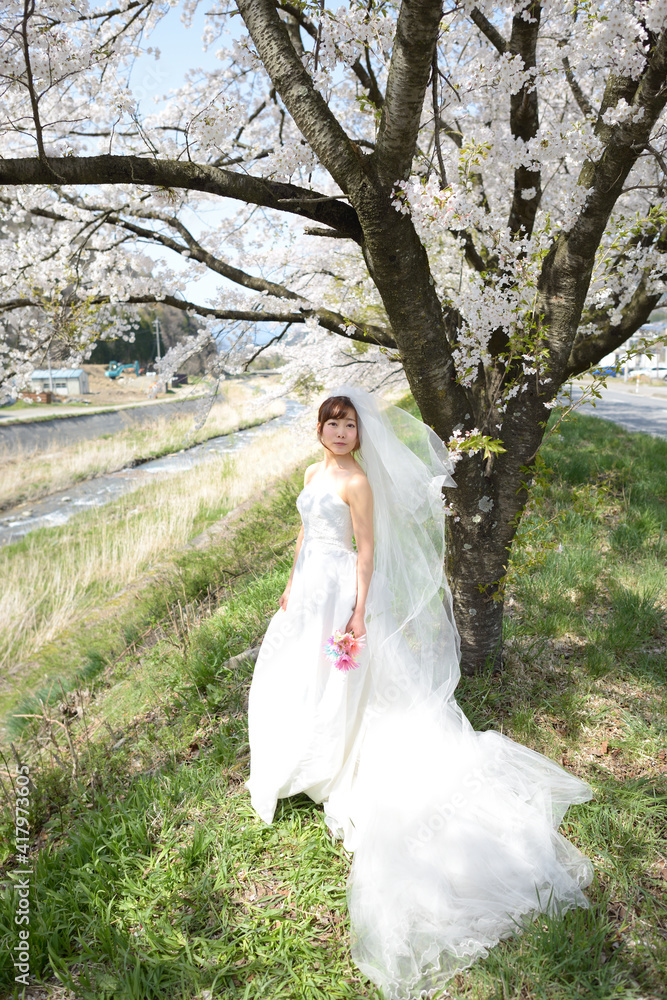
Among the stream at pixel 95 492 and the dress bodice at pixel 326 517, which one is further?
the stream at pixel 95 492

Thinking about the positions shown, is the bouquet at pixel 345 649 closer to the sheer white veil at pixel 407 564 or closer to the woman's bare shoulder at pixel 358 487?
the sheer white veil at pixel 407 564

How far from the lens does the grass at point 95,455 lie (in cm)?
1485

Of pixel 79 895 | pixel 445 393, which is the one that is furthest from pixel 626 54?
pixel 79 895

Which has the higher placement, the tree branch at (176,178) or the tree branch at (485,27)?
the tree branch at (485,27)

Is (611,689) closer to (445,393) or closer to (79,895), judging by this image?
(445,393)

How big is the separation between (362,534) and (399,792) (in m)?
1.13

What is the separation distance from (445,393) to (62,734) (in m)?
3.49

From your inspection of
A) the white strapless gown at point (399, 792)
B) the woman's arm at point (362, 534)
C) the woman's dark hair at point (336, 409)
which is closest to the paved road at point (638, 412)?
the woman's dark hair at point (336, 409)

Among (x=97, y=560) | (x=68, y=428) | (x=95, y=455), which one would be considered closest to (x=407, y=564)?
(x=97, y=560)

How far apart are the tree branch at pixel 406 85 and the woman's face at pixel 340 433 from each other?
1.02 metres

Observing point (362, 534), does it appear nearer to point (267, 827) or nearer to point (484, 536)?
point (484, 536)

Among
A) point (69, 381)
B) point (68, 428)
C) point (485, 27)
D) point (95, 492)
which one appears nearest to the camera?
point (485, 27)

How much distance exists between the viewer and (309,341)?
7945mm

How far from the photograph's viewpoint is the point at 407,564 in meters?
2.75
